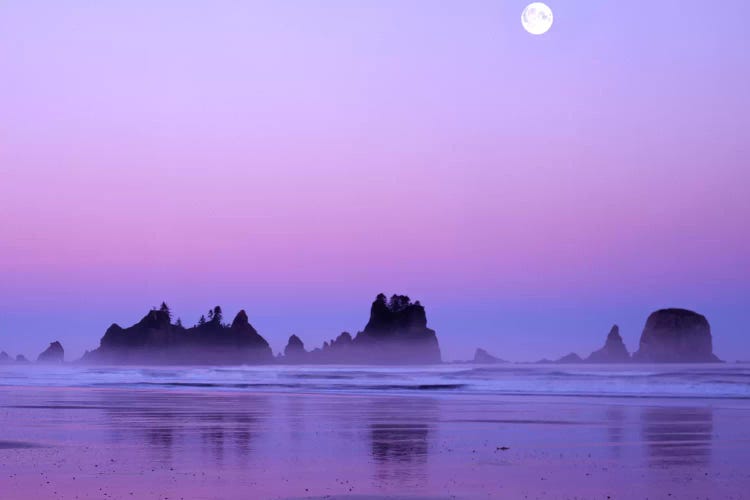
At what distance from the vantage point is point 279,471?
13984mm

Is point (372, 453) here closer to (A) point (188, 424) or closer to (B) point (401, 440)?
(B) point (401, 440)

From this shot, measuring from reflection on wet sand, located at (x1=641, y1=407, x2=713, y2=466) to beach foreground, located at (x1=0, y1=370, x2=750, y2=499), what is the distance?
0.13 feet

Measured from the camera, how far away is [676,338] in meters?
163

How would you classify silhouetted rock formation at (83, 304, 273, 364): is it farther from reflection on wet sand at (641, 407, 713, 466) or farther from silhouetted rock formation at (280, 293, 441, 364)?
reflection on wet sand at (641, 407, 713, 466)

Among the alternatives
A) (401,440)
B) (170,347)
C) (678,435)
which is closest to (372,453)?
(401,440)

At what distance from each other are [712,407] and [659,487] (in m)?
21.1

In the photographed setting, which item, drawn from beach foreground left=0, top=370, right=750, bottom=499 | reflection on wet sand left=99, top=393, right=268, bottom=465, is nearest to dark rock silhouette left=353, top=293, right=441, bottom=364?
reflection on wet sand left=99, top=393, right=268, bottom=465

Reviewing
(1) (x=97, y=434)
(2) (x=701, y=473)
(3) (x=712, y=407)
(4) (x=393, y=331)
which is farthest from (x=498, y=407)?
(4) (x=393, y=331)

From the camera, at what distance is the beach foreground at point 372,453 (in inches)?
483

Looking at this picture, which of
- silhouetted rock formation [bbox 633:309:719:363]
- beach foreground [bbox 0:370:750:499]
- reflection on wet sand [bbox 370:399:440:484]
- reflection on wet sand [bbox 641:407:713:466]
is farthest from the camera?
silhouetted rock formation [bbox 633:309:719:363]

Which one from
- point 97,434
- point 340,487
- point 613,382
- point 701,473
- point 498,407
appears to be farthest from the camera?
point 613,382

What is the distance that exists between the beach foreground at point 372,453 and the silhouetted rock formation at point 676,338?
13816 centimetres

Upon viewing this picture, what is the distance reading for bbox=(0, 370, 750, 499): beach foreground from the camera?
1227 centimetres

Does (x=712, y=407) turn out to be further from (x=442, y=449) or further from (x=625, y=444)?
(x=442, y=449)
